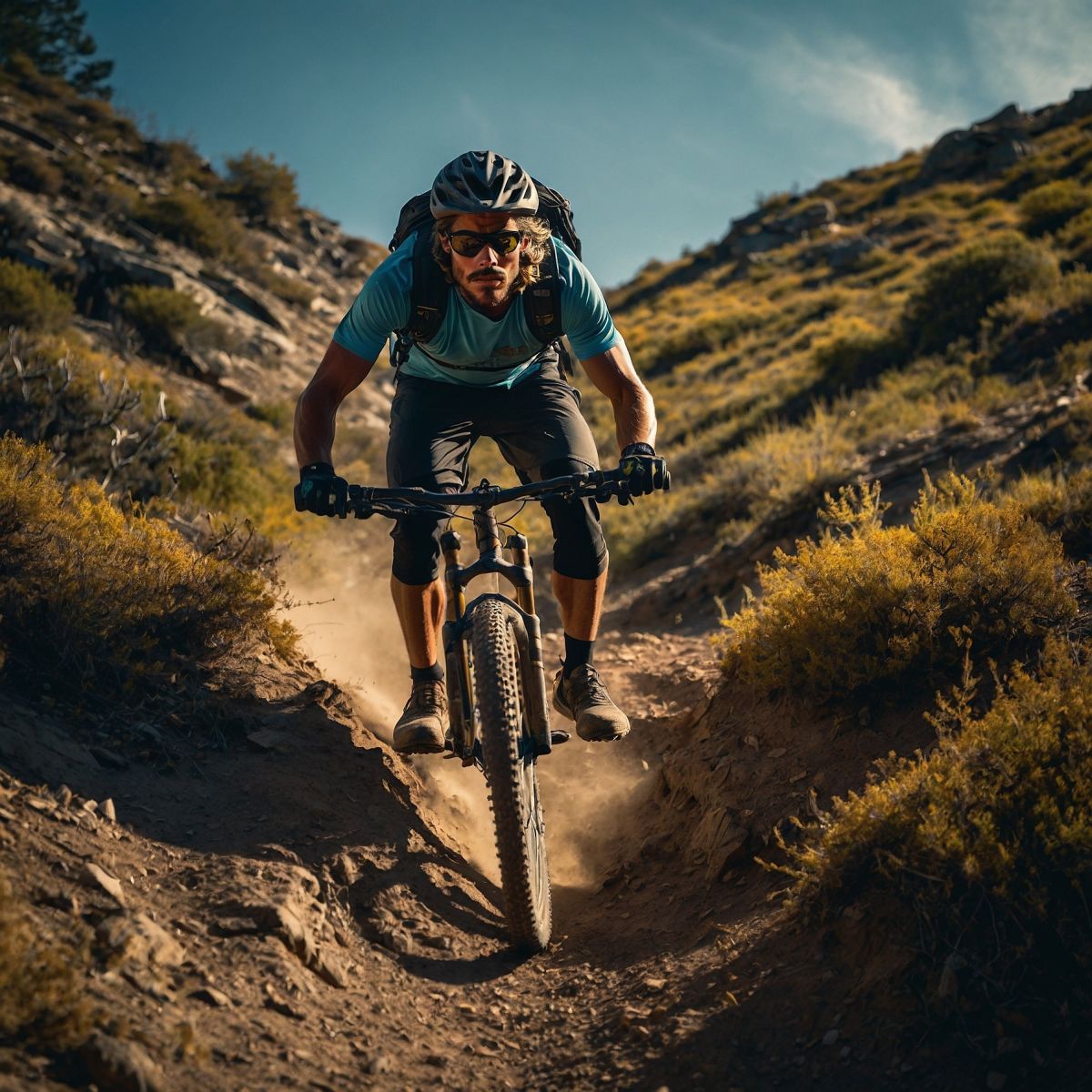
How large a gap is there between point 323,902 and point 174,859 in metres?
0.53

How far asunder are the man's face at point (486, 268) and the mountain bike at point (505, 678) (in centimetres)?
85

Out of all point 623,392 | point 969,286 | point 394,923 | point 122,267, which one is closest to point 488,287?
point 623,392

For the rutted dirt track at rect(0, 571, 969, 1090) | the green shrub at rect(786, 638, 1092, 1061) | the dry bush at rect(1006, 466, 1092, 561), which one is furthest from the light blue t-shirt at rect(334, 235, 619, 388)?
the dry bush at rect(1006, 466, 1092, 561)

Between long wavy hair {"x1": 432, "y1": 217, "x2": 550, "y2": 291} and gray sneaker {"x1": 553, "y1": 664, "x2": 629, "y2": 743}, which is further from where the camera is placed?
gray sneaker {"x1": 553, "y1": 664, "x2": 629, "y2": 743}

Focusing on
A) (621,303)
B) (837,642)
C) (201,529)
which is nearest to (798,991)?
(837,642)

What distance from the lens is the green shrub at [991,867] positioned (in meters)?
2.53

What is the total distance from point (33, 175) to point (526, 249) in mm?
17192

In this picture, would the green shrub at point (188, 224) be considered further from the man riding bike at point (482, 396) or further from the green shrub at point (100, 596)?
the man riding bike at point (482, 396)

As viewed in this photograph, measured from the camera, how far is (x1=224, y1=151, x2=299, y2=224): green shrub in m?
28.7

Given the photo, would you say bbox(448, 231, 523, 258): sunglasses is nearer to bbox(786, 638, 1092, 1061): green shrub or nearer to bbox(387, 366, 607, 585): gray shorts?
bbox(387, 366, 607, 585): gray shorts

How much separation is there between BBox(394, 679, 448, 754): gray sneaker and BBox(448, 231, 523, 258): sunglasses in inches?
74.2

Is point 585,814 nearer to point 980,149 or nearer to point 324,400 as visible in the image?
point 324,400

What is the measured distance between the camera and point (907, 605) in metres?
4.14

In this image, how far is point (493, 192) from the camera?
12.3 feet
